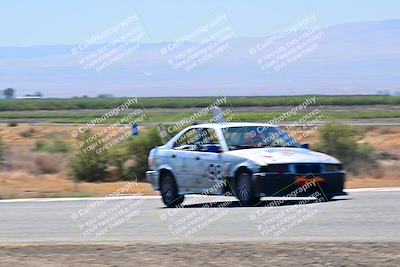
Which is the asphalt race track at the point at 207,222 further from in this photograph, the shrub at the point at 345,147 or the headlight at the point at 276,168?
the shrub at the point at 345,147

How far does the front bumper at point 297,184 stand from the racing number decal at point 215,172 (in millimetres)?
965

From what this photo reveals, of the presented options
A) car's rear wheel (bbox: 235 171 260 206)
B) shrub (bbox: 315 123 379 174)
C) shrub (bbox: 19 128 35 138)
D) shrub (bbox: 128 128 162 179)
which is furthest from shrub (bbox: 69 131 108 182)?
shrub (bbox: 19 128 35 138)

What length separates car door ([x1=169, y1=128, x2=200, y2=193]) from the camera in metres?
17.8

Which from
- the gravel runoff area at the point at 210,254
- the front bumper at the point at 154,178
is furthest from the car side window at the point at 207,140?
the gravel runoff area at the point at 210,254

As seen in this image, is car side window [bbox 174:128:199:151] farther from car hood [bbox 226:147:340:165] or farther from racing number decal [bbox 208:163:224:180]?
car hood [bbox 226:147:340:165]

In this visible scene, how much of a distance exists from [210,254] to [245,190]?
5.46 meters

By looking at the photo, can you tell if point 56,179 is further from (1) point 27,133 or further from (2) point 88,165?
A: (1) point 27,133

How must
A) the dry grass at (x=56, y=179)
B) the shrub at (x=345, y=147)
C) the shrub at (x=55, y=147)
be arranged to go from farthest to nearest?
the shrub at (x=55, y=147) < the shrub at (x=345, y=147) < the dry grass at (x=56, y=179)

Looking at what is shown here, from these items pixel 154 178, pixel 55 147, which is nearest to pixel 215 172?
pixel 154 178

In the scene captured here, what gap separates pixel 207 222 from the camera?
15.0 metres

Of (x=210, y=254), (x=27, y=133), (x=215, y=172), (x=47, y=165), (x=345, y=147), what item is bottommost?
(x=27, y=133)

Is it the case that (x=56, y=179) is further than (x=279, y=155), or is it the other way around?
(x=56, y=179)

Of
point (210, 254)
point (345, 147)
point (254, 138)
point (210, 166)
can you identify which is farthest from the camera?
point (345, 147)

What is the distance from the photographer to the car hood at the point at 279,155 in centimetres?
1659
